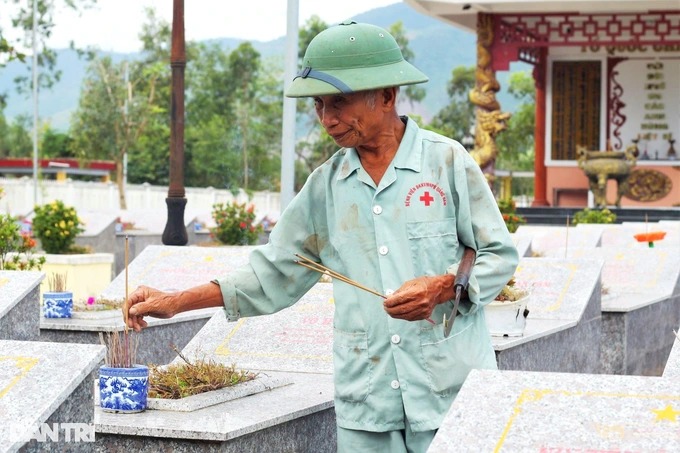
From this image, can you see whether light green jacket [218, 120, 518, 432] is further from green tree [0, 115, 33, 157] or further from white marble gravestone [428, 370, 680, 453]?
green tree [0, 115, 33, 157]

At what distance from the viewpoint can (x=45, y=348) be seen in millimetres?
4184

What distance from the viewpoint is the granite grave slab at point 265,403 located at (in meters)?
4.41

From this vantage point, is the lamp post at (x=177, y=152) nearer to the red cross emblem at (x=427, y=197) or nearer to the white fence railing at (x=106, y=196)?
the red cross emblem at (x=427, y=197)

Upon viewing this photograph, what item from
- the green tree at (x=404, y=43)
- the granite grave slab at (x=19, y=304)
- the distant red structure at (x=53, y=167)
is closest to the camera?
the granite grave slab at (x=19, y=304)

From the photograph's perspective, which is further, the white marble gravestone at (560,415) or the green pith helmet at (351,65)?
the green pith helmet at (351,65)

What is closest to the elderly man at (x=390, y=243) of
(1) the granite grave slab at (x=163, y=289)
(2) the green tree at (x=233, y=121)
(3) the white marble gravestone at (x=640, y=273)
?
(1) the granite grave slab at (x=163, y=289)

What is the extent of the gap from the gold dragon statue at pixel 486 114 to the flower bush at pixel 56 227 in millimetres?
12290

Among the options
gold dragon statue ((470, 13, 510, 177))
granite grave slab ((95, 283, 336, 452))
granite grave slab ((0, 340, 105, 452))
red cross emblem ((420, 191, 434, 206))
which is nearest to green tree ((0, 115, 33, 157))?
gold dragon statue ((470, 13, 510, 177))

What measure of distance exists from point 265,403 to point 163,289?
13.9 ft

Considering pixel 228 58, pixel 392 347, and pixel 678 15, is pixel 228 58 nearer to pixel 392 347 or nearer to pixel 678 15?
pixel 678 15

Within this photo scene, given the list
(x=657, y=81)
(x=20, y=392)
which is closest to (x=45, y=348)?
(x=20, y=392)

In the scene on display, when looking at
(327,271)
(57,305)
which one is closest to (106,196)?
(57,305)

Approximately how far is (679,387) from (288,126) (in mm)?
8479

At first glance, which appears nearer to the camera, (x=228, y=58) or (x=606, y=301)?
(x=606, y=301)
